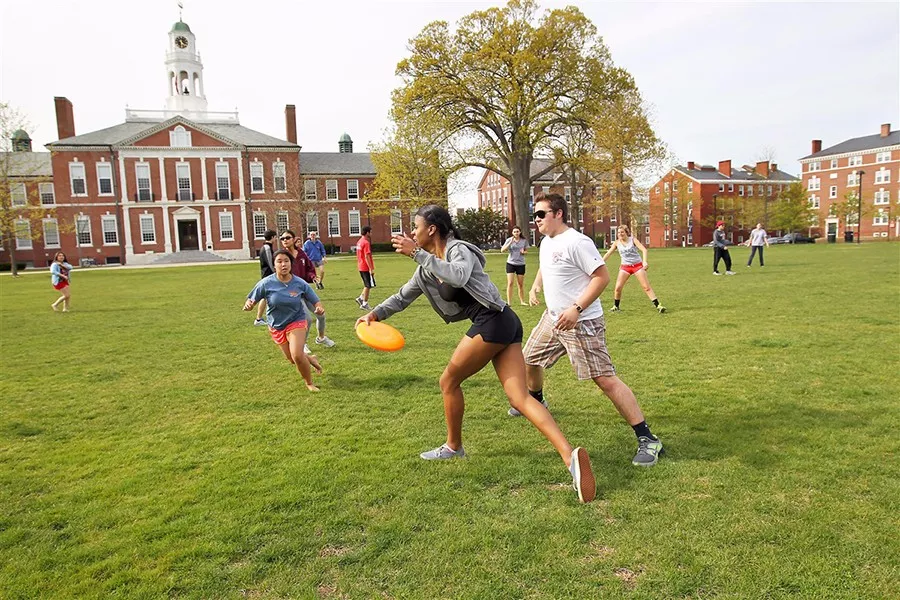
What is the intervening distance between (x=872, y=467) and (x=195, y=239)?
65991 mm

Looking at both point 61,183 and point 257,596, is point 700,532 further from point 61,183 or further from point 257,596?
point 61,183

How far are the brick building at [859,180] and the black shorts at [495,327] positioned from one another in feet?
271

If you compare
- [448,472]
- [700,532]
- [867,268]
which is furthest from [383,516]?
[867,268]

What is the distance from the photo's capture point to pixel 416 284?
4395 millimetres

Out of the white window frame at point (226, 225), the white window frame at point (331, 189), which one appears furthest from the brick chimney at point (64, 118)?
the white window frame at point (331, 189)

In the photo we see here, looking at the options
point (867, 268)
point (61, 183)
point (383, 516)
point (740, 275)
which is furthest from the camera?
point (61, 183)

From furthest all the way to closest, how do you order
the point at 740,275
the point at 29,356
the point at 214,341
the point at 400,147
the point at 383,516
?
the point at 400,147
the point at 740,275
the point at 214,341
the point at 29,356
the point at 383,516

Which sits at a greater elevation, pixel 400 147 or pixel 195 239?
pixel 400 147

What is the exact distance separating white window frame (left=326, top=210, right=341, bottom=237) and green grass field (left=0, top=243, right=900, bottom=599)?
61807 millimetres

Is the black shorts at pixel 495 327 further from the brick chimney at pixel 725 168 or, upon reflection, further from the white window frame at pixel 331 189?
the brick chimney at pixel 725 168

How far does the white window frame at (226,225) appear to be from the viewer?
62625mm

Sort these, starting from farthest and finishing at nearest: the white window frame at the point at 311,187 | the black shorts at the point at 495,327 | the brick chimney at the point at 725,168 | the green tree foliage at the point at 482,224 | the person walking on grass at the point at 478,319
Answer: the brick chimney at the point at 725,168 < the green tree foliage at the point at 482,224 < the white window frame at the point at 311,187 < the black shorts at the point at 495,327 < the person walking on grass at the point at 478,319

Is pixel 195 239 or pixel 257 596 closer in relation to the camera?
pixel 257 596

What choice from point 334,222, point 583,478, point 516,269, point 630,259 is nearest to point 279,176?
point 334,222
